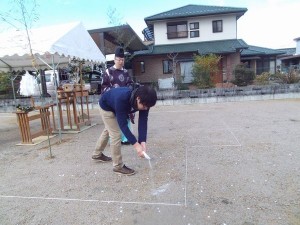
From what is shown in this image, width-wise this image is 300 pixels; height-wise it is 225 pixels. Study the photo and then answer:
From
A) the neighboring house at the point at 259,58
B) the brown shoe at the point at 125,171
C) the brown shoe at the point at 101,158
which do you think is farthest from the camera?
the neighboring house at the point at 259,58

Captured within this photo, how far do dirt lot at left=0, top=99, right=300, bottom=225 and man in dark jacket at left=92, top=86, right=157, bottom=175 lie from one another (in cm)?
37

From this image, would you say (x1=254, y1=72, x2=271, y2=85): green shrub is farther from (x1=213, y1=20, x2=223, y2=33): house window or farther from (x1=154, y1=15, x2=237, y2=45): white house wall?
(x1=213, y1=20, x2=223, y2=33): house window

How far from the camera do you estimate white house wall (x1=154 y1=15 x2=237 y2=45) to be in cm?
1800

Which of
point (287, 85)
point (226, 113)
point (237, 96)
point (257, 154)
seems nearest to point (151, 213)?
point (257, 154)

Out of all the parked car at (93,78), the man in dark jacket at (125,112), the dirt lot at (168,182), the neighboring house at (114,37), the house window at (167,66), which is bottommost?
the dirt lot at (168,182)

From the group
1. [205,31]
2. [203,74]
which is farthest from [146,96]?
[205,31]

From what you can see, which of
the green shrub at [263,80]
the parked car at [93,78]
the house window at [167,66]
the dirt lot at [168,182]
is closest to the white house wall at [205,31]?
the house window at [167,66]

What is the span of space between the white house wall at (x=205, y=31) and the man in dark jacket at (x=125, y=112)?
16119mm

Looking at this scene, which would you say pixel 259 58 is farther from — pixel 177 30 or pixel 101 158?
pixel 101 158

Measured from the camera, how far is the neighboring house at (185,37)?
17.3m

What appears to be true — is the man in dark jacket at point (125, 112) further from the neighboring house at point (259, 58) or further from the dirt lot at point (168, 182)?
the neighboring house at point (259, 58)

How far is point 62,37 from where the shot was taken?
521 centimetres

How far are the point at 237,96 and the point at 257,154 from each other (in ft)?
21.0

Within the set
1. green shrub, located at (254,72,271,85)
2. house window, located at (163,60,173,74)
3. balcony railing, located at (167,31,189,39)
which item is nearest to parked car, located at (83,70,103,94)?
house window, located at (163,60,173,74)
